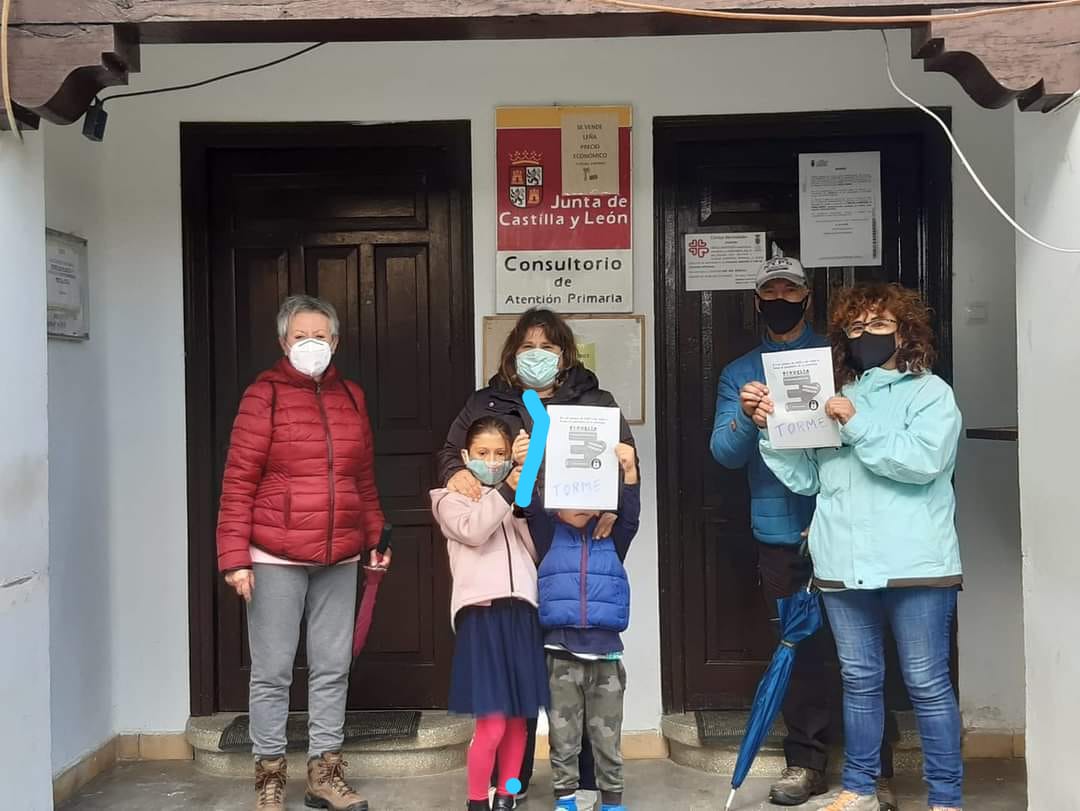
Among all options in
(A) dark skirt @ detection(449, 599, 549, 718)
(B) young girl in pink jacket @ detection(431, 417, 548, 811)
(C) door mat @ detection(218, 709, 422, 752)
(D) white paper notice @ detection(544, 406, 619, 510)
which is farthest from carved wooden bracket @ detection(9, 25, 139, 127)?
(C) door mat @ detection(218, 709, 422, 752)

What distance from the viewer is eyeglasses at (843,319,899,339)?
324 centimetres

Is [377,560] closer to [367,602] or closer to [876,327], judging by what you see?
[367,602]

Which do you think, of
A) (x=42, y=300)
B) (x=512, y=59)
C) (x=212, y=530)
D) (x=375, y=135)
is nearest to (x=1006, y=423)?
(x=512, y=59)

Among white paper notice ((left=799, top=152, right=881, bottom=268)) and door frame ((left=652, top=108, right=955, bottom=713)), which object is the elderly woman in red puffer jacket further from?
white paper notice ((left=799, top=152, right=881, bottom=268))

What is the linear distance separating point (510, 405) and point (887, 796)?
1.88 m

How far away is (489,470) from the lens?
3250mm

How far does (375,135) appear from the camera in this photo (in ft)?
13.9

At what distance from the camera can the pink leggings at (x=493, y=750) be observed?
3.31 metres

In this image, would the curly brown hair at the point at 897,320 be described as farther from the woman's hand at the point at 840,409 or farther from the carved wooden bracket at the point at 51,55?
the carved wooden bracket at the point at 51,55

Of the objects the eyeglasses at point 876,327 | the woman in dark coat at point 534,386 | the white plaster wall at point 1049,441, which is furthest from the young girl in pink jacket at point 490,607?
→ the white plaster wall at point 1049,441

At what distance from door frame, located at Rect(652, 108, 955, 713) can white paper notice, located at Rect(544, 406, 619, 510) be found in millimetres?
1094

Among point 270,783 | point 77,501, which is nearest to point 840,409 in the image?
point 270,783

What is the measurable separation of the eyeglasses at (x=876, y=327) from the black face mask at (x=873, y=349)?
1cm

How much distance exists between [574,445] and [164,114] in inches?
92.5
